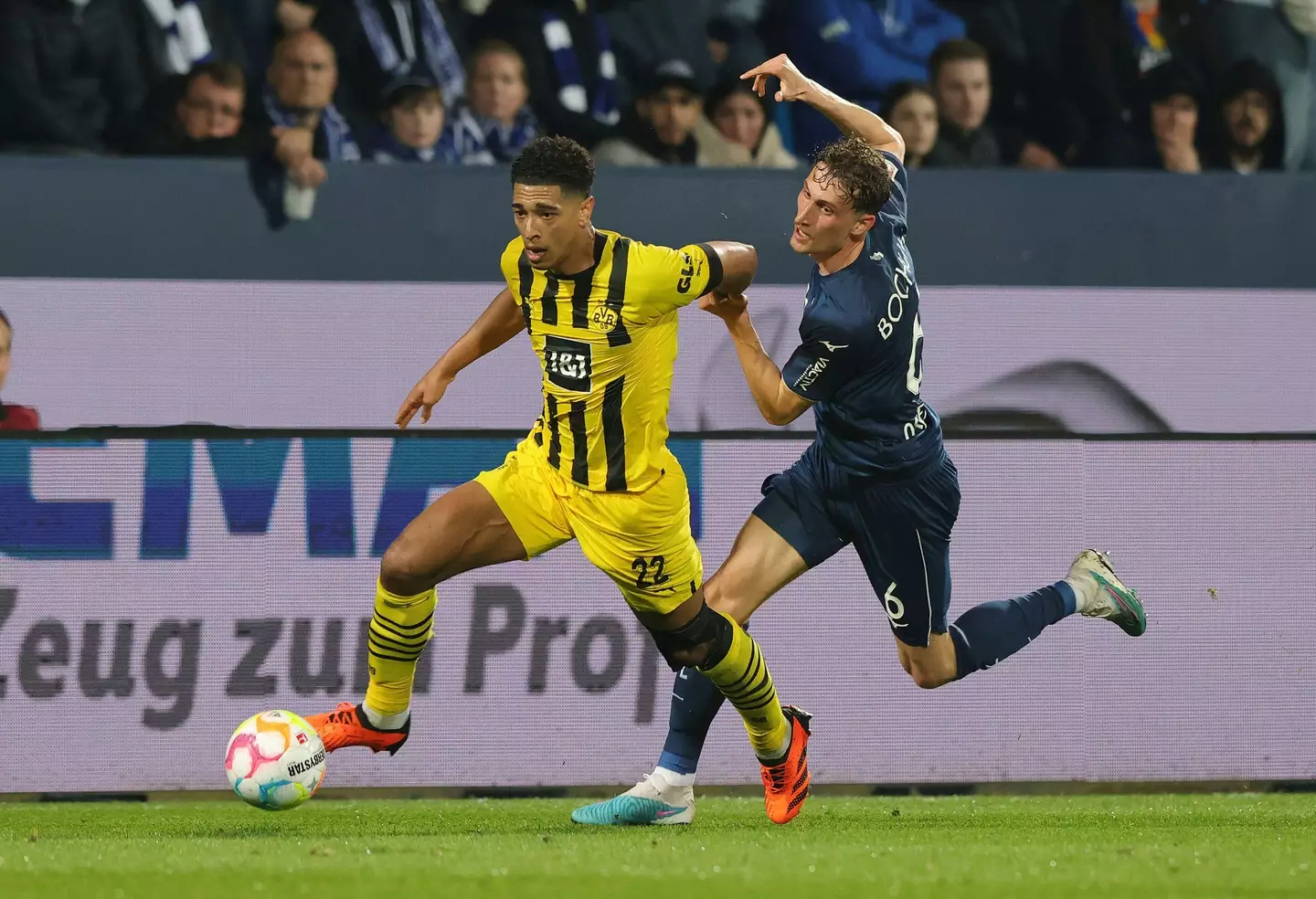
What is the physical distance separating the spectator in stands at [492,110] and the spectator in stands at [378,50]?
10 cm

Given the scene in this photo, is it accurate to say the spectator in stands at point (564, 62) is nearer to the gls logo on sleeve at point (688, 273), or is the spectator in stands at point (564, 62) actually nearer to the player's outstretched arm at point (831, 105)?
the player's outstretched arm at point (831, 105)

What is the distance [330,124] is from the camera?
353 inches

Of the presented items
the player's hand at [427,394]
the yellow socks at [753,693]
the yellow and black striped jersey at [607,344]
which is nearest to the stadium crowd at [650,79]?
the player's hand at [427,394]

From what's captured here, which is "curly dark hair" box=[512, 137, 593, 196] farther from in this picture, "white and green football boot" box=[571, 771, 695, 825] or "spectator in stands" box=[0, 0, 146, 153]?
"spectator in stands" box=[0, 0, 146, 153]

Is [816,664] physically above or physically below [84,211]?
below

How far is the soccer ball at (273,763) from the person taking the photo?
16.9 ft

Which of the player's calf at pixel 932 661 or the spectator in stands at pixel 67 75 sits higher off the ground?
the spectator in stands at pixel 67 75

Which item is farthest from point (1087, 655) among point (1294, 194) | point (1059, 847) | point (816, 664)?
point (1294, 194)

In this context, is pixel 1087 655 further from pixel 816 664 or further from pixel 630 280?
pixel 630 280

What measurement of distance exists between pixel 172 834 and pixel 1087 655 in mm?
3511

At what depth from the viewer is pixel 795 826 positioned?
18.9 feet

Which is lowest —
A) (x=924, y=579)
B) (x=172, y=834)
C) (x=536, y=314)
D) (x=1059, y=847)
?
(x=172, y=834)

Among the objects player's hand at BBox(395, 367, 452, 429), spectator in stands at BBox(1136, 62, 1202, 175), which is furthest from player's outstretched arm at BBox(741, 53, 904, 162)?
spectator in stands at BBox(1136, 62, 1202, 175)

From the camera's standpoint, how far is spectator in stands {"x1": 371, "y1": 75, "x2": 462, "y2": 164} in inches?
352
